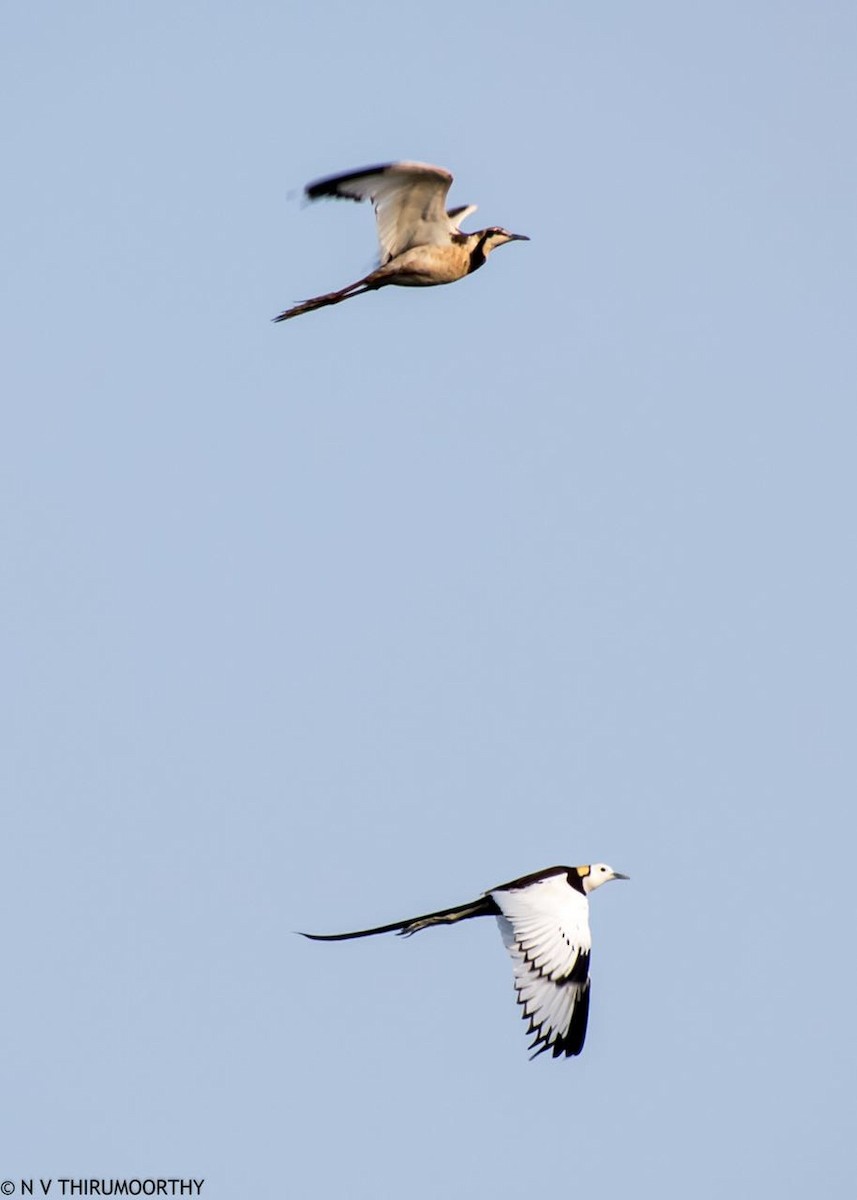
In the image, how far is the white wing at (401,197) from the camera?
2941cm

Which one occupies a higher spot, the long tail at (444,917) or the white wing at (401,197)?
the white wing at (401,197)

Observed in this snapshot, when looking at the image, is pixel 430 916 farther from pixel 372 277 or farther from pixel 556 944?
pixel 372 277

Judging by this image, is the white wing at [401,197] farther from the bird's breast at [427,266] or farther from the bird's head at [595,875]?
the bird's head at [595,875]

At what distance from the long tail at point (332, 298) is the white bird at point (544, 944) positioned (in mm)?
6334

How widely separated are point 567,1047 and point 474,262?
8733mm

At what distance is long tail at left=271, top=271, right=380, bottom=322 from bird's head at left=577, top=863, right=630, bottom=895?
6.90 metres

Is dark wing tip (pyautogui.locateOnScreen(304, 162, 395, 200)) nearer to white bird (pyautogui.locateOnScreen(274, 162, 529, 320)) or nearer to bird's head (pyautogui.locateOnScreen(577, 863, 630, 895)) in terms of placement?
white bird (pyautogui.locateOnScreen(274, 162, 529, 320))

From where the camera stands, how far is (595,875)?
1271 inches

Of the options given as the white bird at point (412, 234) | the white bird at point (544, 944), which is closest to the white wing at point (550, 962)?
the white bird at point (544, 944)

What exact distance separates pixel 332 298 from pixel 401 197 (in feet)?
4.44

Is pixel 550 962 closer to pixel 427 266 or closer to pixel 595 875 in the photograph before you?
pixel 595 875

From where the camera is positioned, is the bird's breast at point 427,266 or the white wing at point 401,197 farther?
the bird's breast at point 427,266

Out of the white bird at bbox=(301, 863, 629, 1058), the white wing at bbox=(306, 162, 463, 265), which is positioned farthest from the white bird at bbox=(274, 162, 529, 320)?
the white bird at bbox=(301, 863, 629, 1058)

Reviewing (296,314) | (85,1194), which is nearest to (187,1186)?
(85,1194)
